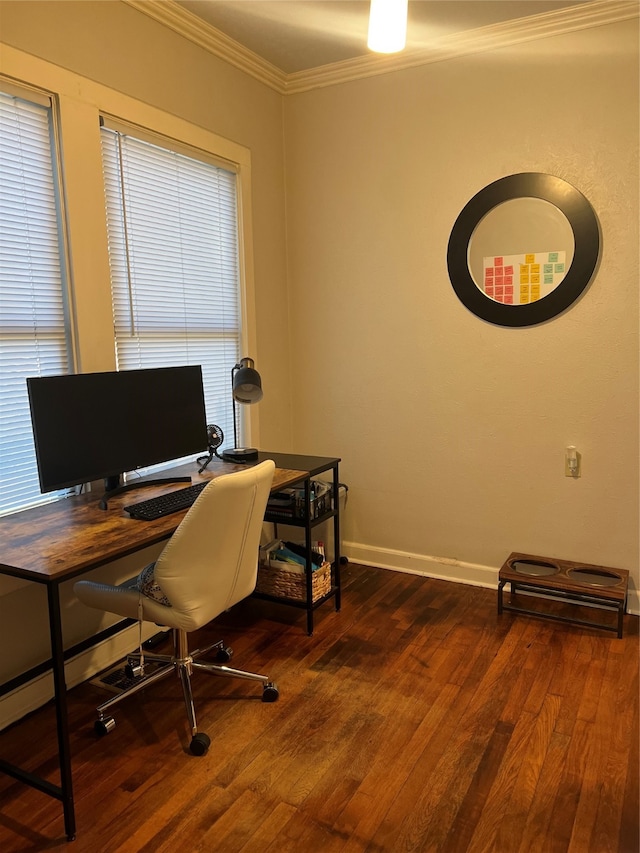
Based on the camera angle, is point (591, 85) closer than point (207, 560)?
No

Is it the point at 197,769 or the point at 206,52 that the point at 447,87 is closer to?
the point at 206,52

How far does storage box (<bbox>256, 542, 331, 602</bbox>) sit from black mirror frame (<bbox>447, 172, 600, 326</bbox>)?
4.96 feet

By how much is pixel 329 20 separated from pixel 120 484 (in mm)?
2262

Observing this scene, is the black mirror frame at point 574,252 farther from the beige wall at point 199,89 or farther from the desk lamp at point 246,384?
the desk lamp at point 246,384

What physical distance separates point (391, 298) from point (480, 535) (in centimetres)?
135

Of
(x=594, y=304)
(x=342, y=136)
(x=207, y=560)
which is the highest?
(x=342, y=136)

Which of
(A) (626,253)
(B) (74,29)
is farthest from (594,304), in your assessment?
(B) (74,29)

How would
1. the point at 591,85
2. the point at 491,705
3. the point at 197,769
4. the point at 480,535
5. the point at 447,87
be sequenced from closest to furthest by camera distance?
the point at 197,769 → the point at 491,705 → the point at 591,85 → the point at 447,87 → the point at 480,535

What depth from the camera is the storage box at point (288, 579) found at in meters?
2.90

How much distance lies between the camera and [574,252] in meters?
2.92

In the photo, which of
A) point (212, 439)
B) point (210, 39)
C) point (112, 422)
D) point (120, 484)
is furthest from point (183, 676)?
point (210, 39)

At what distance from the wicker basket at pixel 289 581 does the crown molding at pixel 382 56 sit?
96.4 inches

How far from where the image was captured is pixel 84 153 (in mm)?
2389

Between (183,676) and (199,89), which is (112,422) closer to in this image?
(183,676)
